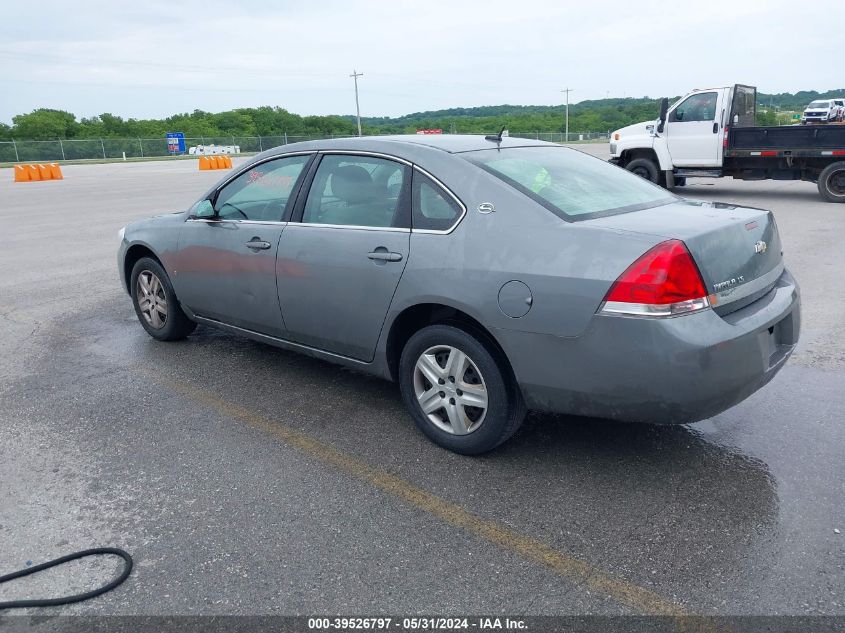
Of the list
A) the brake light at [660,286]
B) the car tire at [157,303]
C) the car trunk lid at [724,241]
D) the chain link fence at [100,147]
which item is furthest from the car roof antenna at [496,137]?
the chain link fence at [100,147]

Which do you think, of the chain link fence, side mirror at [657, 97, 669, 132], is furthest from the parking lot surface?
the chain link fence

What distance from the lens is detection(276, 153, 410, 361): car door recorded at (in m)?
3.90

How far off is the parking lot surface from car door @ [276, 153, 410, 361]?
557mm

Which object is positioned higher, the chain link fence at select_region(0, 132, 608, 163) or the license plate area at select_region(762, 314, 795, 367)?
the chain link fence at select_region(0, 132, 608, 163)

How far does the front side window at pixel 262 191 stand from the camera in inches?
181

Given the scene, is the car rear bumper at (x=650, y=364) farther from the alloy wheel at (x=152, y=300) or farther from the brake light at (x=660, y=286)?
the alloy wheel at (x=152, y=300)

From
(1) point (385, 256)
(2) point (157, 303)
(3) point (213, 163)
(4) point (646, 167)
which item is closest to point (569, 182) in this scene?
(1) point (385, 256)

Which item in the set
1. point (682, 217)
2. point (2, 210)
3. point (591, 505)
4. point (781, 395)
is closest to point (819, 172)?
point (781, 395)

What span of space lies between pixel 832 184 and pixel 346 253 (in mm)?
13428

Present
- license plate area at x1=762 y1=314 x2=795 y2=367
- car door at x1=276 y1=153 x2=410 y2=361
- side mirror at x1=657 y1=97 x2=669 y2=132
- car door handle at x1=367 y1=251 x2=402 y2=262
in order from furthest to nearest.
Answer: side mirror at x1=657 y1=97 x2=669 y2=132 → car door at x1=276 y1=153 x2=410 y2=361 → car door handle at x1=367 y1=251 x2=402 y2=262 → license plate area at x1=762 y1=314 x2=795 y2=367

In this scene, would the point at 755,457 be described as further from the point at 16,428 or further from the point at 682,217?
the point at 16,428

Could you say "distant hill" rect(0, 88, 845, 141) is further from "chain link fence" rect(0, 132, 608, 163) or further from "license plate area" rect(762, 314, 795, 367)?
"license plate area" rect(762, 314, 795, 367)

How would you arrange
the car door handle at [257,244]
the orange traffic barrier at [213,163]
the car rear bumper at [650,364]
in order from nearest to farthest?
the car rear bumper at [650,364] → the car door handle at [257,244] → the orange traffic barrier at [213,163]

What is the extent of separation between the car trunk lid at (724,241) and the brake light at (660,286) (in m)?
0.08
